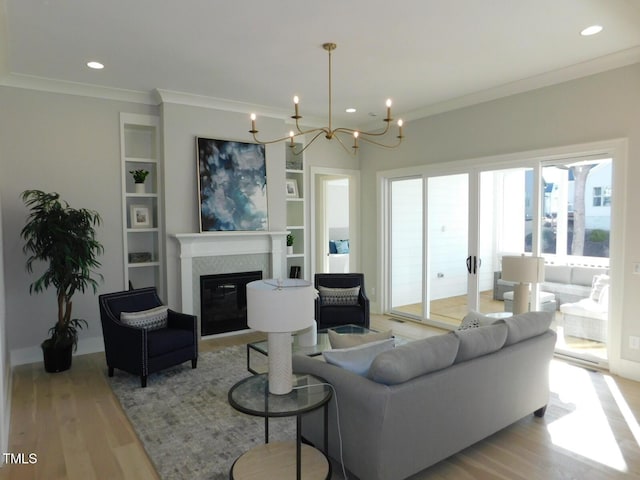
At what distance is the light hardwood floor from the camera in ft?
8.41

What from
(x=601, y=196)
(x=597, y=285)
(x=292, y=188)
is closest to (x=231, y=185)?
(x=292, y=188)

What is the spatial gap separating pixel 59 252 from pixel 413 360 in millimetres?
3506

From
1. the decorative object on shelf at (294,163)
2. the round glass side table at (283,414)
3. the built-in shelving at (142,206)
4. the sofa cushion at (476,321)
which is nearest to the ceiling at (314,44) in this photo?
the built-in shelving at (142,206)

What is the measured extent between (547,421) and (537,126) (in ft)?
10.2

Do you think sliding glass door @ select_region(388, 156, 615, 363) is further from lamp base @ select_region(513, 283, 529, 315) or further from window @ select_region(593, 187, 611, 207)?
lamp base @ select_region(513, 283, 529, 315)

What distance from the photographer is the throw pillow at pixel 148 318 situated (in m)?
4.11

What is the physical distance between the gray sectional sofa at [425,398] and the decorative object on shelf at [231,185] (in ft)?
10.2

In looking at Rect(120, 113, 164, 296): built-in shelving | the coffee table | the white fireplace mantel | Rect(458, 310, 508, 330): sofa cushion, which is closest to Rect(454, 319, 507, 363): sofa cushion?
Rect(458, 310, 508, 330): sofa cushion

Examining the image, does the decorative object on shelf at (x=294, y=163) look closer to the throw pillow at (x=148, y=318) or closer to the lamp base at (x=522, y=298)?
the throw pillow at (x=148, y=318)

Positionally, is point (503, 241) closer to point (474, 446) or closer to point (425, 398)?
point (474, 446)

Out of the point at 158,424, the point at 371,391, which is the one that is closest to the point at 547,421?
the point at 371,391

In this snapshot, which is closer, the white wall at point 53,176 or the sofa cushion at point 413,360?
the sofa cushion at point 413,360

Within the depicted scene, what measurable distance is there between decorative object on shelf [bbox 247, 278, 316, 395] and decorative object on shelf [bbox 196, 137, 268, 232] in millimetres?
3248

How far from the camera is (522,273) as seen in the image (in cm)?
419
